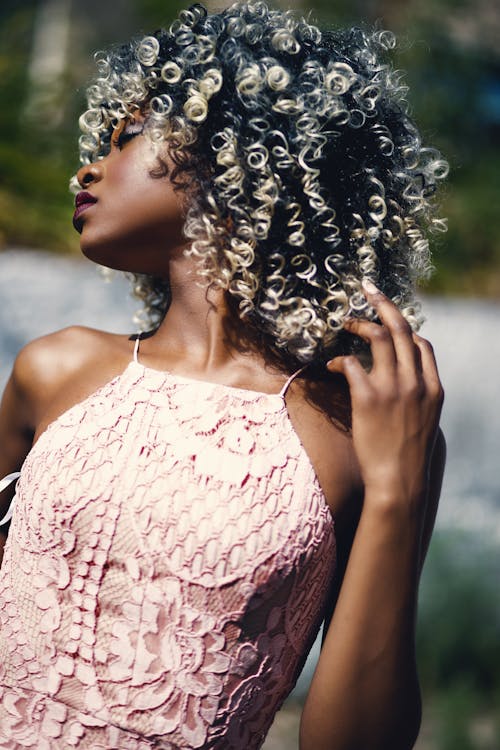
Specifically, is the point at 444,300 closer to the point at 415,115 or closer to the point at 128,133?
the point at 415,115

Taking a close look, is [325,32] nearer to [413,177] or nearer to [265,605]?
[413,177]

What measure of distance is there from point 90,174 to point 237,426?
2.14ft

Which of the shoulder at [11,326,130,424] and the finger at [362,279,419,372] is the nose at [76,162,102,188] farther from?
the finger at [362,279,419,372]

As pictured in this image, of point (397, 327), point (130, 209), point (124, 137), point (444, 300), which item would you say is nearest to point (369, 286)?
point (397, 327)

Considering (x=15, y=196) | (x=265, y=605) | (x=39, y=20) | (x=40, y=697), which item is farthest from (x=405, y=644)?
(x=39, y=20)

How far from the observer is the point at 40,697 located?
1.79 m

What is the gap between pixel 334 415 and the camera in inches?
74.2

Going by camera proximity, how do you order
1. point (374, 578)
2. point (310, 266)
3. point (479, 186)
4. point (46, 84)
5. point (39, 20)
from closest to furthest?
1. point (374, 578)
2. point (310, 266)
3. point (46, 84)
4. point (479, 186)
5. point (39, 20)

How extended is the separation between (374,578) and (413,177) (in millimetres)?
867

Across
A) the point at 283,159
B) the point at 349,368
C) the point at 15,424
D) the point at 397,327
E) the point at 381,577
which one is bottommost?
the point at 381,577

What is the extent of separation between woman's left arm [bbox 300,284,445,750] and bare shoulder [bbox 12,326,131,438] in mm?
549

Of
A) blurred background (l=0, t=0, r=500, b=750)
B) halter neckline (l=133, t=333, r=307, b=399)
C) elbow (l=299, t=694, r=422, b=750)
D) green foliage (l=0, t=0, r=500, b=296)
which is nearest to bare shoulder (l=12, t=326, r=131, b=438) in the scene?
halter neckline (l=133, t=333, r=307, b=399)

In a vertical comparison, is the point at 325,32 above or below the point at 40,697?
above

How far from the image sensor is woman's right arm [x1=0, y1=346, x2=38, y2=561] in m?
2.08
